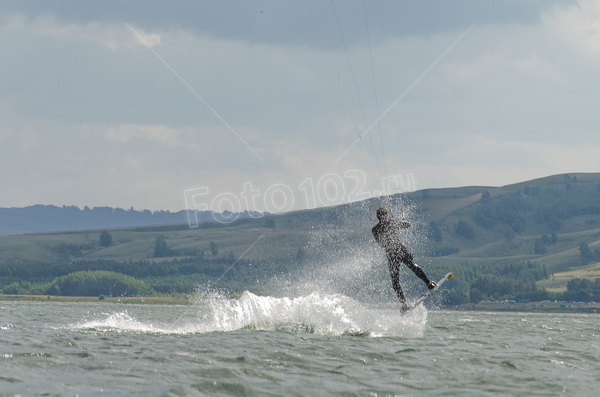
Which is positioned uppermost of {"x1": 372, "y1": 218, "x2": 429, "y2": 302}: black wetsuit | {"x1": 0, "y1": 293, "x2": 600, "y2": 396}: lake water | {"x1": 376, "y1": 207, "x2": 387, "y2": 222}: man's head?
{"x1": 376, "y1": 207, "x2": 387, "y2": 222}: man's head

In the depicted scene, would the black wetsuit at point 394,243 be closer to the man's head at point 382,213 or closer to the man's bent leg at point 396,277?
the man's bent leg at point 396,277

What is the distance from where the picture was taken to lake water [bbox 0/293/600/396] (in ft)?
44.0

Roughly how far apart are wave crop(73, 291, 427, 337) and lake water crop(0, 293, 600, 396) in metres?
0.09

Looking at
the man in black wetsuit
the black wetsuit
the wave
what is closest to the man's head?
the man in black wetsuit

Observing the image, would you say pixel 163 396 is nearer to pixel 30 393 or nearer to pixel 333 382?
pixel 30 393

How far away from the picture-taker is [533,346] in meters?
25.2

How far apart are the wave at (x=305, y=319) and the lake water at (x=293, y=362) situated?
3.7 inches

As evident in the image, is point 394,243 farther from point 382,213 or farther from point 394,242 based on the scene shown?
point 382,213

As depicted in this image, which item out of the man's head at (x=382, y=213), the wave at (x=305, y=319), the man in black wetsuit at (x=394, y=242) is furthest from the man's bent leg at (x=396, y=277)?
the man's head at (x=382, y=213)

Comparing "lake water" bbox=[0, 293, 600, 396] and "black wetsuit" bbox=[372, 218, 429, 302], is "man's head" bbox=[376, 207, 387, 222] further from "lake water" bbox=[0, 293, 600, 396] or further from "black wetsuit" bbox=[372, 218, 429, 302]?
"lake water" bbox=[0, 293, 600, 396]

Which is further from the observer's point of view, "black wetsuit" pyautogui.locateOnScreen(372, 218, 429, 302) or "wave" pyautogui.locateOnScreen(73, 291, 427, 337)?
"wave" pyautogui.locateOnScreen(73, 291, 427, 337)

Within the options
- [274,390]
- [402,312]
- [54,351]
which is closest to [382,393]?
[274,390]

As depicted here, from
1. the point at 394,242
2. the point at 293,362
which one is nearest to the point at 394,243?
the point at 394,242

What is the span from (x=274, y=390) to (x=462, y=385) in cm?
451
